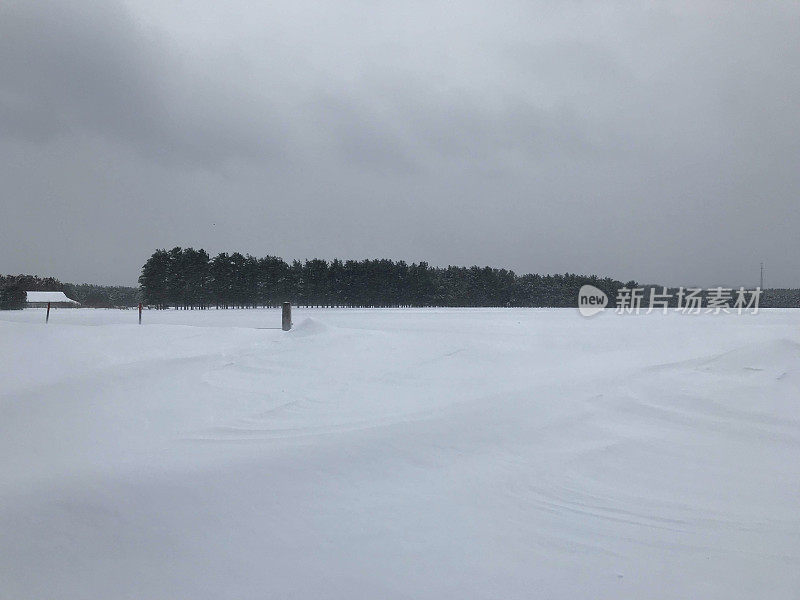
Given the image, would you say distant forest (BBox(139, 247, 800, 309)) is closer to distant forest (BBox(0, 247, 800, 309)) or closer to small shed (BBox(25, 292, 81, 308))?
distant forest (BBox(0, 247, 800, 309))

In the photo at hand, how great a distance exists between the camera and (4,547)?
2.67 meters

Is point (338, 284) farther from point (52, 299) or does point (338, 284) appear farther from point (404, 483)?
point (404, 483)

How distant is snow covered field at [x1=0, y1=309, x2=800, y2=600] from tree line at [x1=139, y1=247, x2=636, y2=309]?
44336 mm

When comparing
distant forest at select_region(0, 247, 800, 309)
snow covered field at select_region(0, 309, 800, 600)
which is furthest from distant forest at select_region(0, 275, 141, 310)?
snow covered field at select_region(0, 309, 800, 600)

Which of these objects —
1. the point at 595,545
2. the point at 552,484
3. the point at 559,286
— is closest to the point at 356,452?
the point at 552,484

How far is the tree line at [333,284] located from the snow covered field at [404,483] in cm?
4434

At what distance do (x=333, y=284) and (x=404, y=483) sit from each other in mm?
56031

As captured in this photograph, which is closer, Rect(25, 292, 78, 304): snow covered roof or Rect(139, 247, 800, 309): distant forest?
Rect(139, 247, 800, 309): distant forest

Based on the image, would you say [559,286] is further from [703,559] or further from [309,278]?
[703,559]

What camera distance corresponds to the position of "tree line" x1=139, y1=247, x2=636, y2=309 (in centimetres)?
4928

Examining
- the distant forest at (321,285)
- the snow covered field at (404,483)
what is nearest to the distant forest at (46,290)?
the distant forest at (321,285)

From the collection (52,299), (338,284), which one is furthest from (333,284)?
(52,299)

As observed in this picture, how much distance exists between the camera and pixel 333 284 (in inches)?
2327

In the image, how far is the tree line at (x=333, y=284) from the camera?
49.3 m
